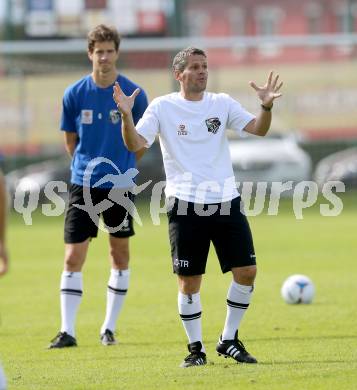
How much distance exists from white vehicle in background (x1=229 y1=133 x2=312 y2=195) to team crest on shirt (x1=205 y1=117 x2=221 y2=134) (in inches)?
780

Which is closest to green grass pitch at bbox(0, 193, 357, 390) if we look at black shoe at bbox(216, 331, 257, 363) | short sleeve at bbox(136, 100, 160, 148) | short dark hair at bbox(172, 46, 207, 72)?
black shoe at bbox(216, 331, 257, 363)

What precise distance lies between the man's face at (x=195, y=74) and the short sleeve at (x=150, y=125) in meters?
0.29

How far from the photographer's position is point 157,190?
25344 millimetres

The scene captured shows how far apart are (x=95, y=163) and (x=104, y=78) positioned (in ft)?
2.33

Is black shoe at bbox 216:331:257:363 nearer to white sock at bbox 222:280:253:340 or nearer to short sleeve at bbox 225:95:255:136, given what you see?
white sock at bbox 222:280:253:340

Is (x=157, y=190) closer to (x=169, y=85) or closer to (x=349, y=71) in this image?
(x=169, y=85)

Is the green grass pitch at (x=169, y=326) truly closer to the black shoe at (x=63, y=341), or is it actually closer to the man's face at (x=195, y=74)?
the black shoe at (x=63, y=341)

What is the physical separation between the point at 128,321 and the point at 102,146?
2066mm

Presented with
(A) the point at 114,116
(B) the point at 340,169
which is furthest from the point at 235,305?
(B) the point at 340,169

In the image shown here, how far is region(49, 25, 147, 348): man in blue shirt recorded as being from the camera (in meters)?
9.42

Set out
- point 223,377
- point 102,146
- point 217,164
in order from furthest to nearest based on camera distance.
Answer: point 102,146 → point 217,164 → point 223,377

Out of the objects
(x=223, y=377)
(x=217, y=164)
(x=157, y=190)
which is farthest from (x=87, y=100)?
(x=157, y=190)

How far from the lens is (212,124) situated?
8.20 meters

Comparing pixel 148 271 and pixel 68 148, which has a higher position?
pixel 68 148
